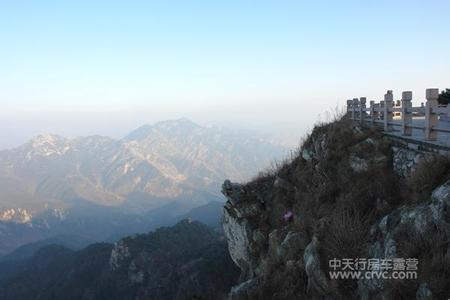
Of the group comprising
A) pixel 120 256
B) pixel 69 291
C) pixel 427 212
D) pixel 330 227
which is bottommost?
pixel 69 291

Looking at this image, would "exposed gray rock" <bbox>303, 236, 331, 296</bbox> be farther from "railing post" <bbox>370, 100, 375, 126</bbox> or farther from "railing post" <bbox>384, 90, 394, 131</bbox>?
"railing post" <bbox>370, 100, 375, 126</bbox>

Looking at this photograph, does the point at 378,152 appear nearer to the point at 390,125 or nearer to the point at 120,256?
the point at 390,125

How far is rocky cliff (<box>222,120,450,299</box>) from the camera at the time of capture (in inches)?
306

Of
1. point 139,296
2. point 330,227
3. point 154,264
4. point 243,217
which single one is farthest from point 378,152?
point 154,264

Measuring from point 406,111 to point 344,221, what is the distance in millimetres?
4977

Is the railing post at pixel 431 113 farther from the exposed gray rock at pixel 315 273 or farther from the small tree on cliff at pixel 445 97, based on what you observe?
the small tree on cliff at pixel 445 97

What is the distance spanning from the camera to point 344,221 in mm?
9734

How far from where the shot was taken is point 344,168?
13703 millimetres

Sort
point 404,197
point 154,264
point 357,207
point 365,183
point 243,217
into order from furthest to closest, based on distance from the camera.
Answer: point 154,264
point 243,217
point 365,183
point 357,207
point 404,197

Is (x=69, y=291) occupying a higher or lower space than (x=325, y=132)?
lower

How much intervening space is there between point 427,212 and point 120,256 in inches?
5093

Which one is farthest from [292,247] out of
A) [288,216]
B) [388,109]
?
→ [388,109]

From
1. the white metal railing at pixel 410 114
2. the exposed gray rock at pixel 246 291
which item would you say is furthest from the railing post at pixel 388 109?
the exposed gray rock at pixel 246 291

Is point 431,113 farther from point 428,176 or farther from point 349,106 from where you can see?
point 349,106
